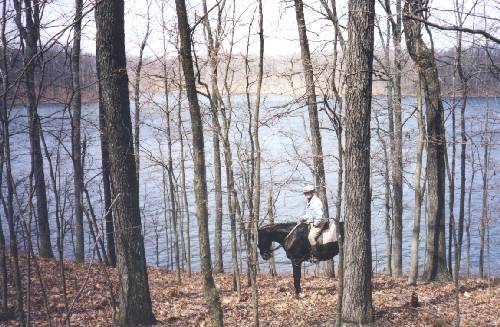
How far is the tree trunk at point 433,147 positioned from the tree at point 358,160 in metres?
4.96

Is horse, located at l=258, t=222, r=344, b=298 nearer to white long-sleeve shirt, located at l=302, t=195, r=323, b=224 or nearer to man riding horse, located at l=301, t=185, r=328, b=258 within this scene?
man riding horse, located at l=301, t=185, r=328, b=258

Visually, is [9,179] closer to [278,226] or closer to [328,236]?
Result: [278,226]

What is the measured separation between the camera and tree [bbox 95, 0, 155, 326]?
9.09m

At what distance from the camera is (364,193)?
8.40 m

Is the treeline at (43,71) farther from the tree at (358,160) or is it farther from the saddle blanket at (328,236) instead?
the saddle blanket at (328,236)

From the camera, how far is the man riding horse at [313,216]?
35.0ft

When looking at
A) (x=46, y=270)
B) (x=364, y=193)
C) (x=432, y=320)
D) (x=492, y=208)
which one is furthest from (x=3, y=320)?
(x=492, y=208)

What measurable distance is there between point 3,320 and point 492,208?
30967 mm

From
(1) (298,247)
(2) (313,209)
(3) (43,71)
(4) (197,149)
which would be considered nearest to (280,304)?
(1) (298,247)

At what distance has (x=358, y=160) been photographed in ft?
27.5

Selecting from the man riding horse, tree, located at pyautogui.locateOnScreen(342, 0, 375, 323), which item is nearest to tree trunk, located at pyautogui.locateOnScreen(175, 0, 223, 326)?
tree, located at pyautogui.locateOnScreen(342, 0, 375, 323)

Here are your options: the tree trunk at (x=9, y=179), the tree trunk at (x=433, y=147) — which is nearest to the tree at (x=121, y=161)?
the tree trunk at (x=9, y=179)

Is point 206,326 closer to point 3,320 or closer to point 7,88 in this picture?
point 3,320

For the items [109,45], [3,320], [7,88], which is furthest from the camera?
[3,320]
